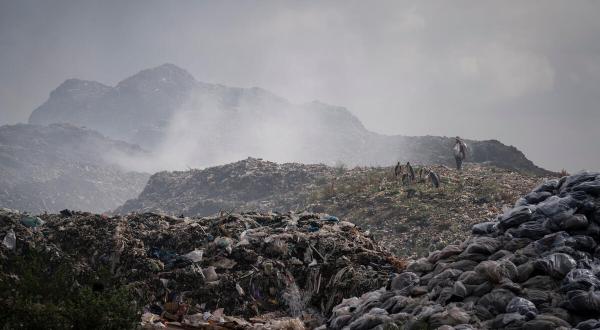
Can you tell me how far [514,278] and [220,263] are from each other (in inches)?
161

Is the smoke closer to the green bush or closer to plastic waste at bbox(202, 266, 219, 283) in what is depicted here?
plastic waste at bbox(202, 266, 219, 283)

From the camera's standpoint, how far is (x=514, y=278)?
174 inches

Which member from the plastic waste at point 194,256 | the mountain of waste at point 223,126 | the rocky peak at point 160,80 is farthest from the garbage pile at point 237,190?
the rocky peak at point 160,80

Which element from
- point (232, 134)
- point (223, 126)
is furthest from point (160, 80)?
point (232, 134)

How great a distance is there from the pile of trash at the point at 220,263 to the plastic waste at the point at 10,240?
0.05ft

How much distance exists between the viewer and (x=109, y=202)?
44188 millimetres

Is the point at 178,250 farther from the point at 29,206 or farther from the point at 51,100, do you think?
the point at 51,100

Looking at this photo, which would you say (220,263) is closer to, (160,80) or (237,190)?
(237,190)

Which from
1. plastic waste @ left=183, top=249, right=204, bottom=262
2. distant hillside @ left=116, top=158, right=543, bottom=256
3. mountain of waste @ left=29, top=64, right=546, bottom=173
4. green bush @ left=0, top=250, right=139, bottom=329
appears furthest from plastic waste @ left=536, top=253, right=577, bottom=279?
mountain of waste @ left=29, top=64, right=546, bottom=173

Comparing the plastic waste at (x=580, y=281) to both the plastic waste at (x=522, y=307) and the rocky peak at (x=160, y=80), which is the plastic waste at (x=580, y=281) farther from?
the rocky peak at (x=160, y=80)

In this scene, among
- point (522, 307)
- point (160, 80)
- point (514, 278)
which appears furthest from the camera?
point (160, 80)

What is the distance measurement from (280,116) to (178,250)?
63.6 meters

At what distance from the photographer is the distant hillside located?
1269 centimetres

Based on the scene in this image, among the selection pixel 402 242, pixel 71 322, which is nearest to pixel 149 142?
pixel 402 242
